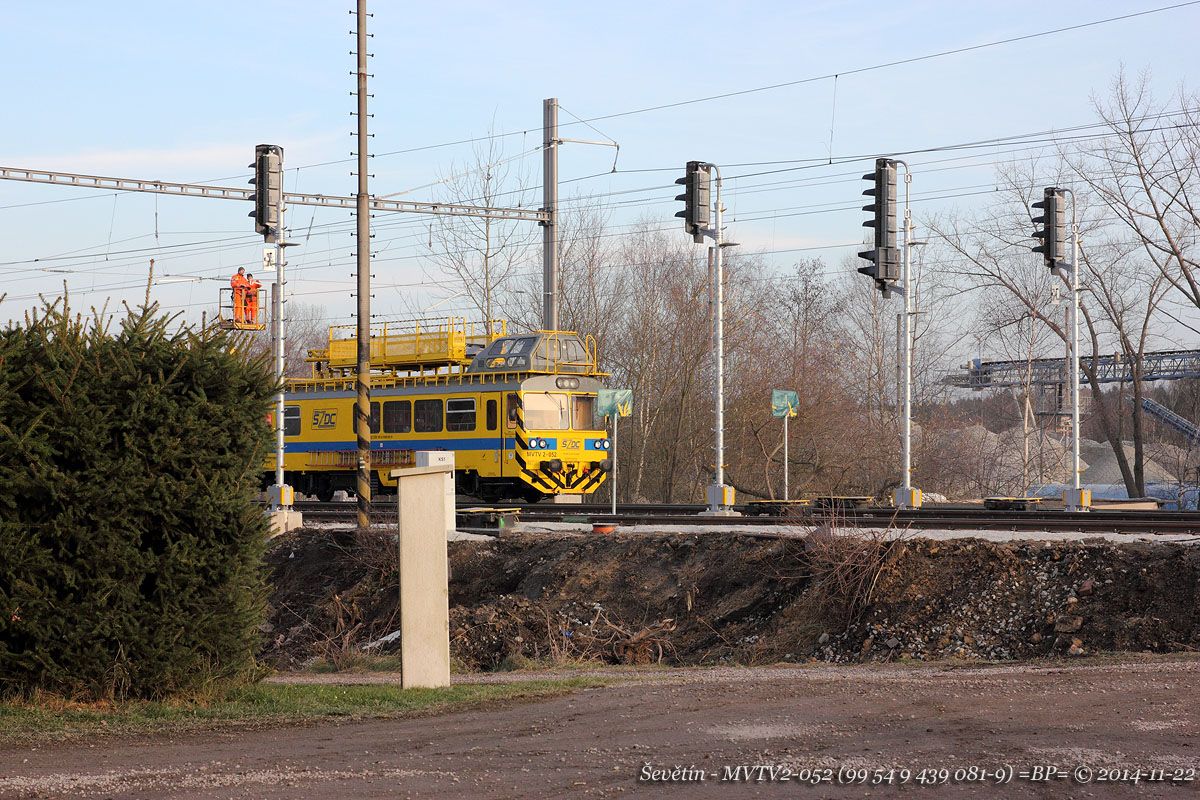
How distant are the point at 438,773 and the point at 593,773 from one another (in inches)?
34.3

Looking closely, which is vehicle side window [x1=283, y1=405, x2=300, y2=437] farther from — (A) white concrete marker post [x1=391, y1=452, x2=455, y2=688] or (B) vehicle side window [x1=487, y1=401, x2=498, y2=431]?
(A) white concrete marker post [x1=391, y1=452, x2=455, y2=688]

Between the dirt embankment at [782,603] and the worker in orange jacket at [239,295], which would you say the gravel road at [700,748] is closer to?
the dirt embankment at [782,603]

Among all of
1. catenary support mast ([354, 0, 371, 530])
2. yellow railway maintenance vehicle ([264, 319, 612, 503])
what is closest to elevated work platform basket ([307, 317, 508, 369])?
yellow railway maintenance vehicle ([264, 319, 612, 503])

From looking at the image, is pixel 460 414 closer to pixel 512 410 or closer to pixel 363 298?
pixel 512 410

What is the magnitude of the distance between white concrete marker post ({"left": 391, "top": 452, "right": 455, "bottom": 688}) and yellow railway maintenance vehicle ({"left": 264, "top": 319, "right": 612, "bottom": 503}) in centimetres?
2087

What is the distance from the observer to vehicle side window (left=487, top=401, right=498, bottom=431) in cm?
3206

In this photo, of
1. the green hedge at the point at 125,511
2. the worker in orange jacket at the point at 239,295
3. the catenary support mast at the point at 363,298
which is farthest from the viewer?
the worker in orange jacket at the point at 239,295

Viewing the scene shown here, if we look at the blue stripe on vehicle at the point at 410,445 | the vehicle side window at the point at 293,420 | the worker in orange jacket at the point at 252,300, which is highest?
the worker in orange jacket at the point at 252,300

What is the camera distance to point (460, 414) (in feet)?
108

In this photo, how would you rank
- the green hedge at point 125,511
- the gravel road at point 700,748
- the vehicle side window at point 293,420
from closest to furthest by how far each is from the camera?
the gravel road at point 700,748 < the green hedge at point 125,511 < the vehicle side window at point 293,420

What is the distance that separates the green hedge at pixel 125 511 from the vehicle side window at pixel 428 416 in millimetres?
23312

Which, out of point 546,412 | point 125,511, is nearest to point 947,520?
point 546,412


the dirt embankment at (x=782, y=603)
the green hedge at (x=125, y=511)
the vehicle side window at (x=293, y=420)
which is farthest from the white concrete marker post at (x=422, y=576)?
the vehicle side window at (x=293, y=420)

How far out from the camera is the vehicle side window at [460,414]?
1283 inches
